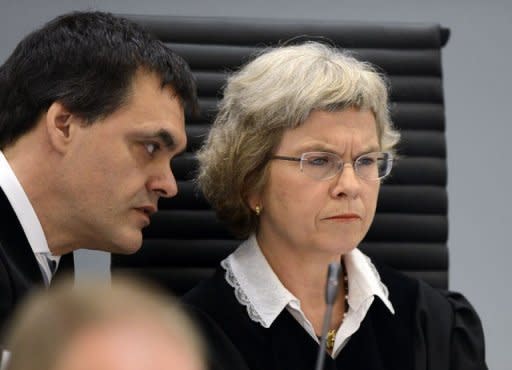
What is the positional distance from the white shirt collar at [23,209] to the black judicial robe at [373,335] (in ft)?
1.07

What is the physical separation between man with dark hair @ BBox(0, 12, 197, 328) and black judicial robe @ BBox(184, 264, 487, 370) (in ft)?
0.72

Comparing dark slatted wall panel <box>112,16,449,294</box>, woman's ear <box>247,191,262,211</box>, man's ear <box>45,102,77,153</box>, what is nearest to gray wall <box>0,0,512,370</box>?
dark slatted wall panel <box>112,16,449,294</box>

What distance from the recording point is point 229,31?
7.97 ft

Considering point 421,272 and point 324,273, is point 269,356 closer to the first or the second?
point 324,273

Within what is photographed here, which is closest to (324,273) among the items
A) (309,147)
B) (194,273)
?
(309,147)

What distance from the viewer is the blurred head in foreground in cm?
89

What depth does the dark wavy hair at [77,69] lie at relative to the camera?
6.38ft

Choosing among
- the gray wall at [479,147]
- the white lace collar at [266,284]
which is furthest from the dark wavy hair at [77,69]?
the gray wall at [479,147]

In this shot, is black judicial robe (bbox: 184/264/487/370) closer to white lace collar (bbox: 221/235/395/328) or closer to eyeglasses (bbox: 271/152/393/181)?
white lace collar (bbox: 221/235/395/328)

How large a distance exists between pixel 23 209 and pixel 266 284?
497mm

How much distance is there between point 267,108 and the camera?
2.02 m

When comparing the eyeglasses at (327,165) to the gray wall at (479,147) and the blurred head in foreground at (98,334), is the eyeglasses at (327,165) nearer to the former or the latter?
the blurred head in foreground at (98,334)

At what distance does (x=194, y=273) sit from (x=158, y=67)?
0.54 m

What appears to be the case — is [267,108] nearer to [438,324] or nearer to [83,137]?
[83,137]
